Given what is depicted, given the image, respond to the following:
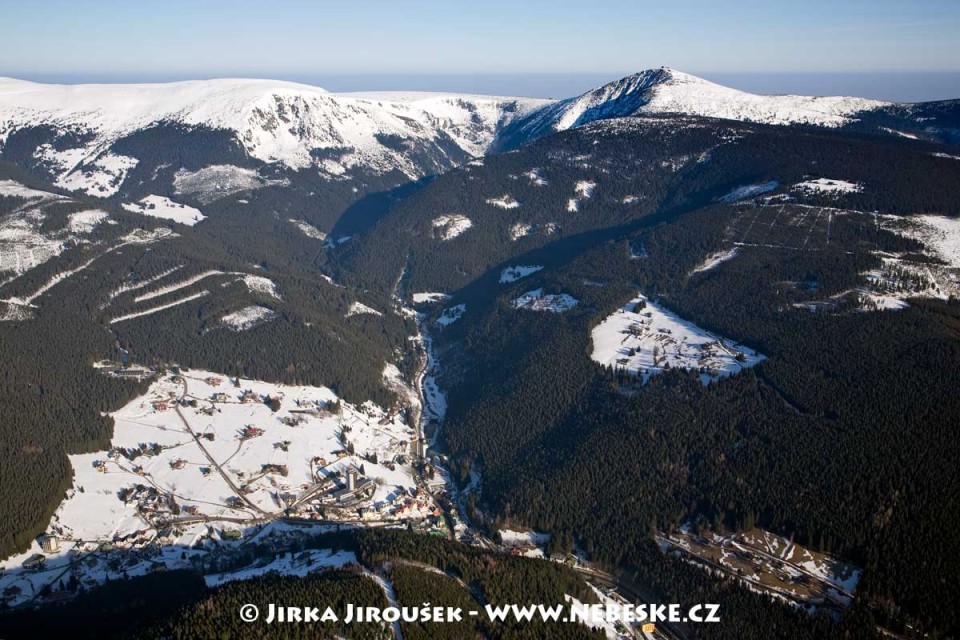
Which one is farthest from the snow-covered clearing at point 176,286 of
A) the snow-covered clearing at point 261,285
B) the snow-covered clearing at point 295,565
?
the snow-covered clearing at point 295,565

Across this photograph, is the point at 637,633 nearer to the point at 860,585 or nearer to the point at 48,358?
the point at 860,585

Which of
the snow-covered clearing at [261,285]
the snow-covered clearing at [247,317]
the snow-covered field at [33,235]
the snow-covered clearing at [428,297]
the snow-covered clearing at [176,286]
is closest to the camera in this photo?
the snow-covered clearing at [247,317]

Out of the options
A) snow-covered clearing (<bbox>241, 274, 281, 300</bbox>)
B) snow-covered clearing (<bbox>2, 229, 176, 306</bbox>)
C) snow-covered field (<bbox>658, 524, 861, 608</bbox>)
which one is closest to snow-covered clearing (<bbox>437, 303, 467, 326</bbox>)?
snow-covered clearing (<bbox>241, 274, 281, 300</bbox>)

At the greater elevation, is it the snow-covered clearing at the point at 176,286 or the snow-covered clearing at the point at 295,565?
the snow-covered clearing at the point at 176,286

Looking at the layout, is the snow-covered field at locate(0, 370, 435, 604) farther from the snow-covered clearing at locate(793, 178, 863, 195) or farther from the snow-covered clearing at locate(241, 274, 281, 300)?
the snow-covered clearing at locate(793, 178, 863, 195)

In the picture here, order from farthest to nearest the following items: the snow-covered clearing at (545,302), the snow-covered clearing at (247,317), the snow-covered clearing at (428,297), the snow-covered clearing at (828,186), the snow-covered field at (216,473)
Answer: the snow-covered clearing at (428,297), the snow-covered clearing at (828,186), the snow-covered clearing at (545,302), the snow-covered clearing at (247,317), the snow-covered field at (216,473)

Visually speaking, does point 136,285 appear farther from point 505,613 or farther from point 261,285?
point 505,613

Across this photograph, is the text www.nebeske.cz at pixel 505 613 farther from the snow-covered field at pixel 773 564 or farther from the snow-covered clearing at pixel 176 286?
the snow-covered clearing at pixel 176 286

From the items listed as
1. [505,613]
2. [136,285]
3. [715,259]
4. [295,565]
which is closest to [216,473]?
[295,565]
